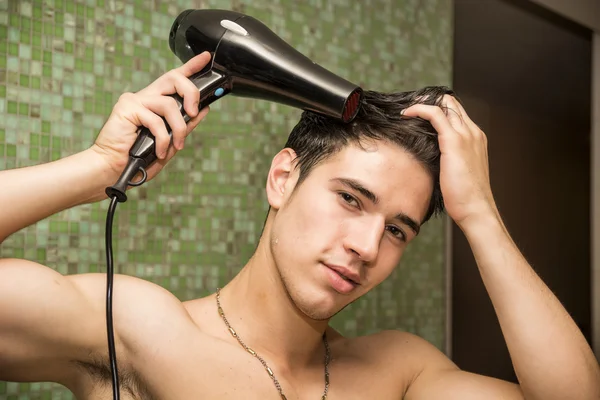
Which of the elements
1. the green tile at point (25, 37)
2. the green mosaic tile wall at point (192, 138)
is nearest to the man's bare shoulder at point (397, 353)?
the green mosaic tile wall at point (192, 138)

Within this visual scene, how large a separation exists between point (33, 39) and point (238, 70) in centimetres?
40

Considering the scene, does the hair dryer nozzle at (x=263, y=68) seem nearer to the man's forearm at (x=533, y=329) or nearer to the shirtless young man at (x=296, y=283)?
the shirtless young man at (x=296, y=283)

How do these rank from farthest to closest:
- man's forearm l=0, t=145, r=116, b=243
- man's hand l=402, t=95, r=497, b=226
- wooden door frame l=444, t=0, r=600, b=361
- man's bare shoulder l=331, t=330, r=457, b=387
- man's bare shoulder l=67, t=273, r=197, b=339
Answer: wooden door frame l=444, t=0, r=600, b=361 → man's bare shoulder l=331, t=330, r=457, b=387 → man's hand l=402, t=95, r=497, b=226 → man's bare shoulder l=67, t=273, r=197, b=339 → man's forearm l=0, t=145, r=116, b=243

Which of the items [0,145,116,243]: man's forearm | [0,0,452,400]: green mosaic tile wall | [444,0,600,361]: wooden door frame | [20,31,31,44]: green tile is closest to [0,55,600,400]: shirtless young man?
[0,145,116,243]: man's forearm

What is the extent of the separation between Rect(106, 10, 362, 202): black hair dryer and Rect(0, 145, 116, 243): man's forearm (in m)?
0.16

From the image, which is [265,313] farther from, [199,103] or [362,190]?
[199,103]

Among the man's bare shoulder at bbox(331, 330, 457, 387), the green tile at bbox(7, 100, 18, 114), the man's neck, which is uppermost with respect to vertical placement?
the green tile at bbox(7, 100, 18, 114)

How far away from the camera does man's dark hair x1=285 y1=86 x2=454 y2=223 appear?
3.52 ft

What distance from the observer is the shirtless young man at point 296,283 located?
882 millimetres

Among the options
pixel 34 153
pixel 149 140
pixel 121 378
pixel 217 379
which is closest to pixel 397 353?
pixel 217 379

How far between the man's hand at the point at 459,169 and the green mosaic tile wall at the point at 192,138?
44 cm

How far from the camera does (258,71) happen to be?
37.9 inches

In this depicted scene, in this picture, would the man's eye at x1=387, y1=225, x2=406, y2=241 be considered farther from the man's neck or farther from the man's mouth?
the man's neck

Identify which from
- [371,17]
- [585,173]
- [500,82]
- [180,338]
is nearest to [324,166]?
[180,338]
